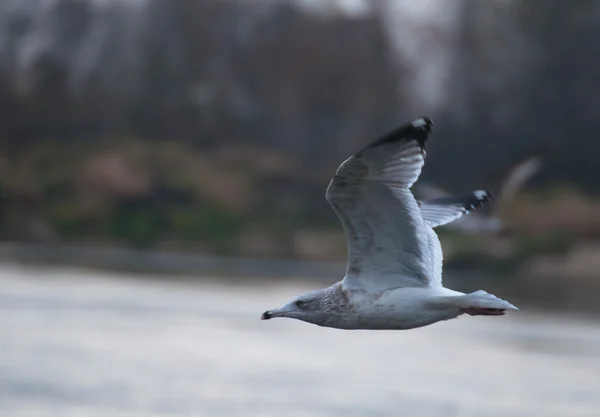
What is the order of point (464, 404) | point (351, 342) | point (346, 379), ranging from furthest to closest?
point (351, 342) → point (346, 379) → point (464, 404)

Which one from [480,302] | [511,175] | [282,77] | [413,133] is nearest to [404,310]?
[480,302]

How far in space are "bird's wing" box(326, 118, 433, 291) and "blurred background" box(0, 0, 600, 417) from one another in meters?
5.35

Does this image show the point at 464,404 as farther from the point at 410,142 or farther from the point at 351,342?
the point at 410,142

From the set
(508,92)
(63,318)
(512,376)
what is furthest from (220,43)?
(512,376)

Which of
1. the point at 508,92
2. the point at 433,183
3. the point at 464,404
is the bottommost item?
the point at 464,404

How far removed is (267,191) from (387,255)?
63.4 feet

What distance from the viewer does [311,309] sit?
24.1 feet

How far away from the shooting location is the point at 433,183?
26.8 m

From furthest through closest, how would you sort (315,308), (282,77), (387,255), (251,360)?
(282,77)
(251,360)
(315,308)
(387,255)

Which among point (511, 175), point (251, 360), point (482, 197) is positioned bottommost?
point (482, 197)

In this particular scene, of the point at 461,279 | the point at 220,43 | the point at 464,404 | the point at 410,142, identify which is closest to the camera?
the point at 410,142

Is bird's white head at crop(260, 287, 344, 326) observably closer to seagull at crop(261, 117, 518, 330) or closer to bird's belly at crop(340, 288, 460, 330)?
seagull at crop(261, 117, 518, 330)

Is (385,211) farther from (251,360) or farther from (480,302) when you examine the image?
(251,360)

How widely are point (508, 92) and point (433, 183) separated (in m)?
4.47
